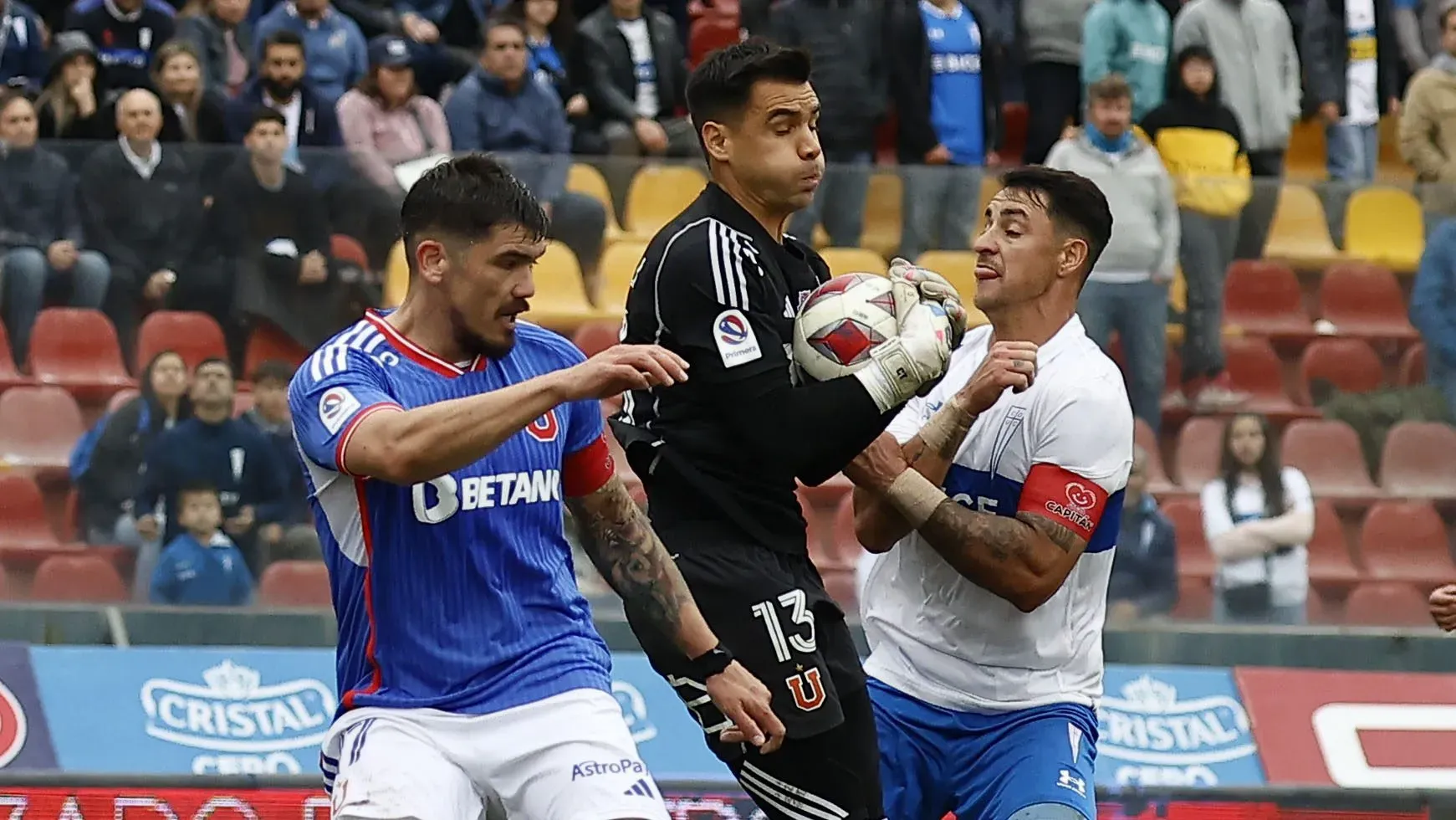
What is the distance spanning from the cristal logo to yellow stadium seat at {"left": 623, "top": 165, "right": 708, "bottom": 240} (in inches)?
104

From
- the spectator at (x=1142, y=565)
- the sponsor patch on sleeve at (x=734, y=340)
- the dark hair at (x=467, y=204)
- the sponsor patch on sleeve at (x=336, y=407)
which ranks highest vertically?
the dark hair at (x=467, y=204)

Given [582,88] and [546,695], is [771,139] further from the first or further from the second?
[582,88]

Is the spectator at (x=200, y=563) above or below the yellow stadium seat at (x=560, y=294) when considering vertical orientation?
below

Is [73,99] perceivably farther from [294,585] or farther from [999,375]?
[999,375]

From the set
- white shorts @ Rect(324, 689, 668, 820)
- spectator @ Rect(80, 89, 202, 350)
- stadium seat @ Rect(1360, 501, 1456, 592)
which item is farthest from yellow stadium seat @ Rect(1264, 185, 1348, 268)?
white shorts @ Rect(324, 689, 668, 820)

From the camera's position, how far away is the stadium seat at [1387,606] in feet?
35.3

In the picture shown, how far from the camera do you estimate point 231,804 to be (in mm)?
7418

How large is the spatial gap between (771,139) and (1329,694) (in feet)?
18.0

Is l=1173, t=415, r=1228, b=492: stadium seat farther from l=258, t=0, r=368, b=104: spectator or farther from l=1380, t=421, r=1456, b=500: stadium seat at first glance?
l=258, t=0, r=368, b=104: spectator

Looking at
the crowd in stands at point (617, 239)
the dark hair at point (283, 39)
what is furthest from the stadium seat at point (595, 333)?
the dark hair at point (283, 39)

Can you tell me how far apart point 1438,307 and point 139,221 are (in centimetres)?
602

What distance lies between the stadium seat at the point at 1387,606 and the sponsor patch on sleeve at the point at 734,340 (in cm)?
613

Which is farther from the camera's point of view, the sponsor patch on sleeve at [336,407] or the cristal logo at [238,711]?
the cristal logo at [238,711]

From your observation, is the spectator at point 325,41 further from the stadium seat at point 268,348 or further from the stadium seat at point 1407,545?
the stadium seat at point 1407,545
